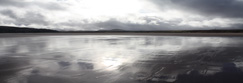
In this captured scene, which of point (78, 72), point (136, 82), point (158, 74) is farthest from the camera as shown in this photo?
point (78, 72)

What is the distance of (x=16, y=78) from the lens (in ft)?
23.4

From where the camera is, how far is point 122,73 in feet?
25.5

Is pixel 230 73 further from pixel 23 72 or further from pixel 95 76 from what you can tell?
pixel 23 72

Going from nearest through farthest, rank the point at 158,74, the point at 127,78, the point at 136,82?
1. the point at 136,82
2. the point at 127,78
3. the point at 158,74

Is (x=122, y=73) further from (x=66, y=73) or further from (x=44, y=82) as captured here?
(x=44, y=82)

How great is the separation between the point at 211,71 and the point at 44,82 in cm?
595

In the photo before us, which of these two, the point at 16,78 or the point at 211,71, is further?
the point at 211,71

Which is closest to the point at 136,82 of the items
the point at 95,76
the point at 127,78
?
the point at 127,78

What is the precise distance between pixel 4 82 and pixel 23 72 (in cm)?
153

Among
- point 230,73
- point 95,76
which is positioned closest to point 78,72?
point 95,76

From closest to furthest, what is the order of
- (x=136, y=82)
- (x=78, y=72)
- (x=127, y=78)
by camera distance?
(x=136, y=82) < (x=127, y=78) < (x=78, y=72)

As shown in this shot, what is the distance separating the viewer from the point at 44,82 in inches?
259

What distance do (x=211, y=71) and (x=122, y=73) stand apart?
3.36m

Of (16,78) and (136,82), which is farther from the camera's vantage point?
(16,78)
